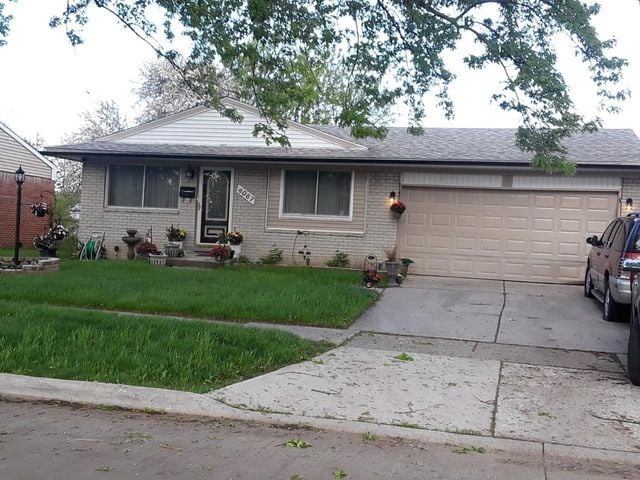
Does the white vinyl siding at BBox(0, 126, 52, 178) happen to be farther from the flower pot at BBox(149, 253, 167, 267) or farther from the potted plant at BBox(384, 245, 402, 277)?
the potted plant at BBox(384, 245, 402, 277)

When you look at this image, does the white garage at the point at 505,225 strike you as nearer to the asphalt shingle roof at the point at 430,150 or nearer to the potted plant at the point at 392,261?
the potted plant at the point at 392,261

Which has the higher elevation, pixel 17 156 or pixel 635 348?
pixel 17 156

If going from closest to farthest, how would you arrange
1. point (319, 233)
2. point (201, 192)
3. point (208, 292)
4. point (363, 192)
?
1. point (208, 292)
2. point (363, 192)
3. point (319, 233)
4. point (201, 192)

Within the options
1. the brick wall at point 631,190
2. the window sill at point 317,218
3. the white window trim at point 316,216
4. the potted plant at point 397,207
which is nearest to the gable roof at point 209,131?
the white window trim at point 316,216

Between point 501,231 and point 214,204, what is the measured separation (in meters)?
7.32

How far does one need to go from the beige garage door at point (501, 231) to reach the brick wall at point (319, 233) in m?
0.47

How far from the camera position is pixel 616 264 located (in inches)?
391

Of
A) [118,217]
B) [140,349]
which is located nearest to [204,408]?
[140,349]

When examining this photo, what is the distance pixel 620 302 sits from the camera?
385 inches

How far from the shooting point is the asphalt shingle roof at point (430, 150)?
1455 centimetres

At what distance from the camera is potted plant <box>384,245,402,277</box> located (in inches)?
540

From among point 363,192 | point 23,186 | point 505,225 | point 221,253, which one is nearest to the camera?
A: point 505,225

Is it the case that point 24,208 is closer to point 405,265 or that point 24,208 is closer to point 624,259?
point 405,265

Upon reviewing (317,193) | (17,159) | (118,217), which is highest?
(17,159)
